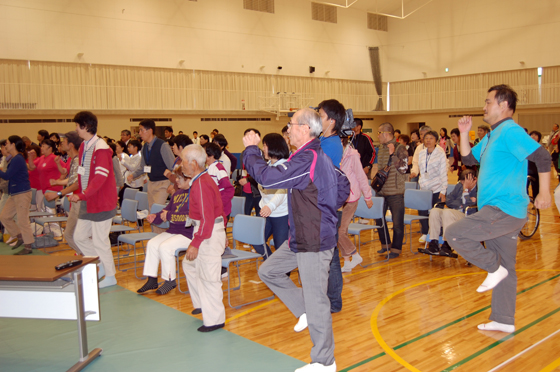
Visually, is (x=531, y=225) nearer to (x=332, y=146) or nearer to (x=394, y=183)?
(x=394, y=183)

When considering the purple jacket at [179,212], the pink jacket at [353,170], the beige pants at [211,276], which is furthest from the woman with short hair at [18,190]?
the pink jacket at [353,170]

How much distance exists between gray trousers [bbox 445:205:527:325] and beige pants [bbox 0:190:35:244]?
5.56 meters

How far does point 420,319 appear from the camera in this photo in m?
3.64

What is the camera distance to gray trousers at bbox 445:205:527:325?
3.00 meters

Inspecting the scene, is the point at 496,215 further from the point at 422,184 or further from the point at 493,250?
the point at 422,184

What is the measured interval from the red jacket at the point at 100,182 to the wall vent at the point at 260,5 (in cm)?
1684

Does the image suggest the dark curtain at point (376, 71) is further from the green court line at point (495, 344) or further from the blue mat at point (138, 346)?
the blue mat at point (138, 346)

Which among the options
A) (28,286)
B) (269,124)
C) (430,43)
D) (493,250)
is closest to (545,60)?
(430,43)

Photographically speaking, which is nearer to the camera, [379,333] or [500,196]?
[500,196]

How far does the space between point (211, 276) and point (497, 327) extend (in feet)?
7.02

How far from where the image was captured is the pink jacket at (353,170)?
14.9 feet

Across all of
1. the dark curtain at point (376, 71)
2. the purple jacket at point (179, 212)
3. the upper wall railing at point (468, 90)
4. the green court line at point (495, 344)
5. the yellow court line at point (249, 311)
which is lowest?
the green court line at point (495, 344)

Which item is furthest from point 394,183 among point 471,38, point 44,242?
point 471,38

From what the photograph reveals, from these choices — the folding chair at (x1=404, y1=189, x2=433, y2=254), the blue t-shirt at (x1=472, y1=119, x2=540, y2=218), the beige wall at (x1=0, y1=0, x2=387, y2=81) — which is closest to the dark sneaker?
the folding chair at (x1=404, y1=189, x2=433, y2=254)
